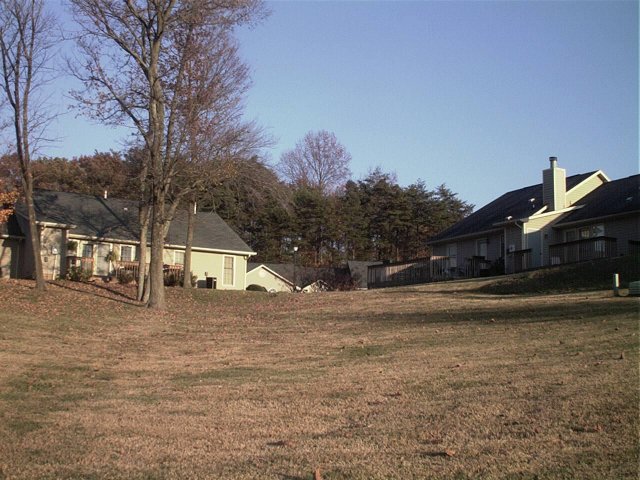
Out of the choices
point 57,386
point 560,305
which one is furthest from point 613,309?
point 57,386

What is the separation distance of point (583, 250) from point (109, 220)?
23902 millimetres

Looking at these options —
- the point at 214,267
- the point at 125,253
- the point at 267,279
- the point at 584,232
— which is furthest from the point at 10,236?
the point at 584,232

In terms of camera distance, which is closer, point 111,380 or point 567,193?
point 111,380

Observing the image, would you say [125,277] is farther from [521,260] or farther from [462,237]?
[521,260]

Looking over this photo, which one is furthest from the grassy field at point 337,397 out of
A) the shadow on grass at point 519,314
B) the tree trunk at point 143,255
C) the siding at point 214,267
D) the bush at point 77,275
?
the siding at point 214,267

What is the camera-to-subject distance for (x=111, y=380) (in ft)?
37.1

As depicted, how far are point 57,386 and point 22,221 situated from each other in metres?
25.5

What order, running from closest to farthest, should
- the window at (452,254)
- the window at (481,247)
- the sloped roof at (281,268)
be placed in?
the window at (481,247) → the window at (452,254) → the sloped roof at (281,268)

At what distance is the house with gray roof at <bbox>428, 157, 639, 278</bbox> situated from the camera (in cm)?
2825

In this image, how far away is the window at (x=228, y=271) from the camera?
38719 mm

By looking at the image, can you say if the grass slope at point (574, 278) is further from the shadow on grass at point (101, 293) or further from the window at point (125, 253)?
the window at point (125, 253)

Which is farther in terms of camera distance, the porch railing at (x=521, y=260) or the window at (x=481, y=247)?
the window at (x=481, y=247)

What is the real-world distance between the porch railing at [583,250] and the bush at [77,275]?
21042 mm

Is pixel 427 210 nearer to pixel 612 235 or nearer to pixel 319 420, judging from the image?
pixel 612 235
